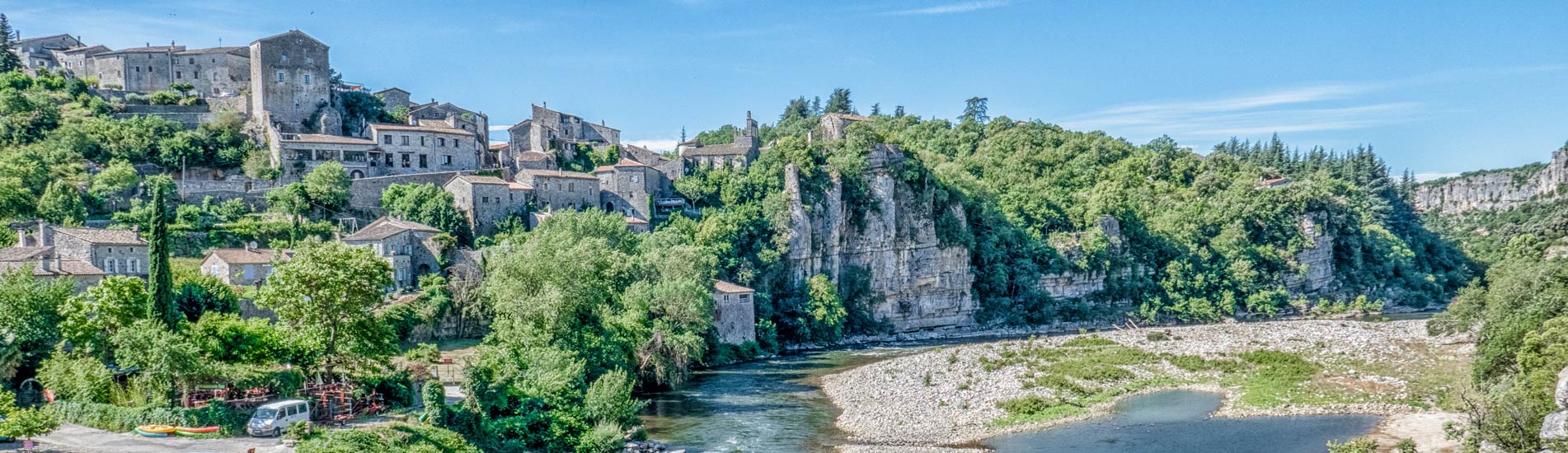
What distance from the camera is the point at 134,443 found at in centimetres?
2528

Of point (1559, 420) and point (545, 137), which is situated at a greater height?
point (545, 137)

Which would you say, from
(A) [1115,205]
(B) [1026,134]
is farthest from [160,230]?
(B) [1026,134]

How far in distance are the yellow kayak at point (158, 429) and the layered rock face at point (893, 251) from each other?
1943 inches

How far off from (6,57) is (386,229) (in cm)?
3320

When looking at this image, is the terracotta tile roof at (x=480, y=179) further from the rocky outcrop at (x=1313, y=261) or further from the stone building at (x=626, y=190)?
the rocky outcrop at (x=1313, y=261)

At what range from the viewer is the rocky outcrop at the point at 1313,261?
3563 inches

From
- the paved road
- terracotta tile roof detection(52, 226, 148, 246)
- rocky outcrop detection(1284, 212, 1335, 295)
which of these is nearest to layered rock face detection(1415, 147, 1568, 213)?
rocky outcrop detection(1284, 212, 1335, 295)

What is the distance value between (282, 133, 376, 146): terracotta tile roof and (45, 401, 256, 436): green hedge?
37.7 meters

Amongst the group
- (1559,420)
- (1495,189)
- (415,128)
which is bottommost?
(1559,420)

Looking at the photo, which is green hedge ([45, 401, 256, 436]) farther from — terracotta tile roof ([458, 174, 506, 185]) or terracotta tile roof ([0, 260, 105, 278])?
terracotta tile roof ([458, 174, 506, 185])

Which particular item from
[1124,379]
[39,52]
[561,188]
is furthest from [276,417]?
[39,52]

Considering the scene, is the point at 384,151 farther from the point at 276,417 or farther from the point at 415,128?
the point at 276,417

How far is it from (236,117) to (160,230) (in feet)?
125

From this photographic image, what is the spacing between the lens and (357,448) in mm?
24547
